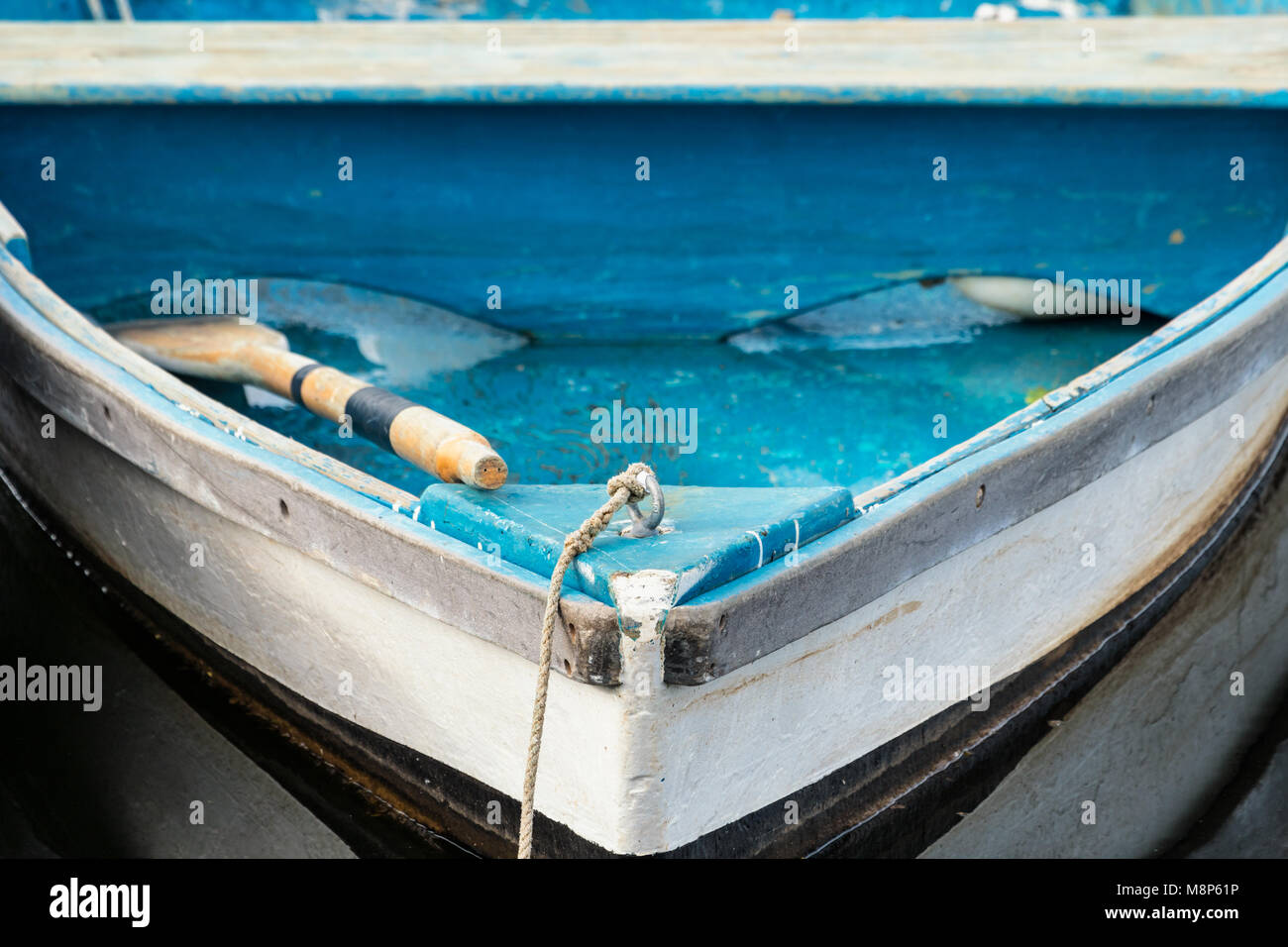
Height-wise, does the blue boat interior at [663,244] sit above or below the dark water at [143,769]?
above

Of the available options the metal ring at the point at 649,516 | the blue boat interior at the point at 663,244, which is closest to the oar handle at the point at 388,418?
the metal ring at the point at 649,516

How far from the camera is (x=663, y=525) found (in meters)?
1.96

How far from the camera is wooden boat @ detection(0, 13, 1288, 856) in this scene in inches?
80.7

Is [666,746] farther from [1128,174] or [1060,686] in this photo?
[1128,174]

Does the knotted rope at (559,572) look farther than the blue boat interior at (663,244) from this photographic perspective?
No

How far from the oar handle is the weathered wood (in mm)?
815

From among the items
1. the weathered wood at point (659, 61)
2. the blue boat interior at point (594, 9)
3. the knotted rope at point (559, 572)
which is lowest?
the knotted rope at point (559, 572)

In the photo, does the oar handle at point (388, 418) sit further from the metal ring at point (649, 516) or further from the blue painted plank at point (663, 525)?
the metal ring at point (649, 516)

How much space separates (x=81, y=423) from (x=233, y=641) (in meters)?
0.54

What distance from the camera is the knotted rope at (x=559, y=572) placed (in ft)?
6.03

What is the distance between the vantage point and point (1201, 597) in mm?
3248

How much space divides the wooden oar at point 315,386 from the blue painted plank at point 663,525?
6 cm

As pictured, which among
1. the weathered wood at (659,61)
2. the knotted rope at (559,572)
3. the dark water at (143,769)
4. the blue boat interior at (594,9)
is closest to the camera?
the knotted rope at (559,572)

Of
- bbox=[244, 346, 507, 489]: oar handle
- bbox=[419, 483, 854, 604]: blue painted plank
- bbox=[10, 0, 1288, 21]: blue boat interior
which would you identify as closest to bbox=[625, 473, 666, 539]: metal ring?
bbox=[419, 483, 854, 604]: blue painted plank
